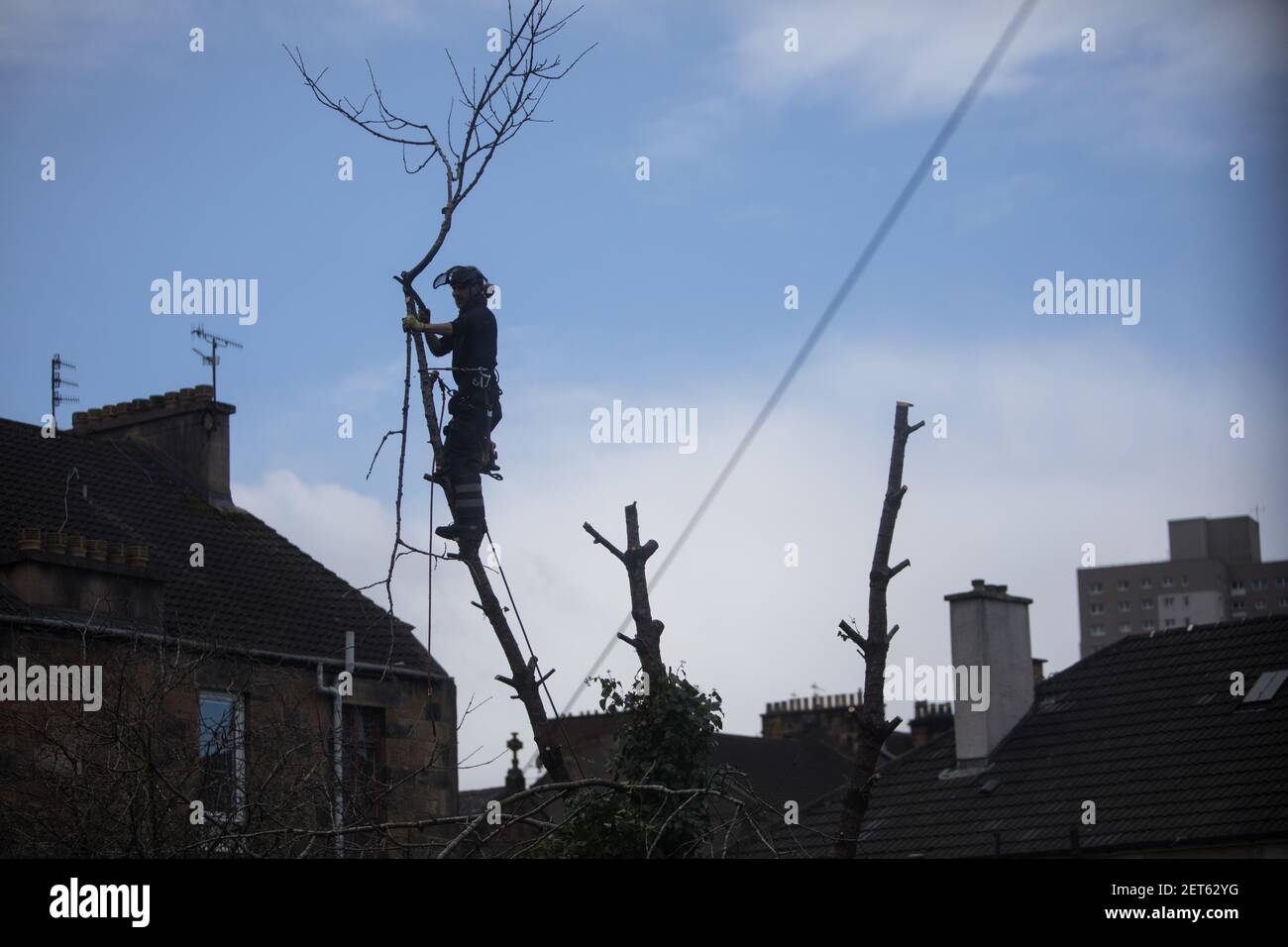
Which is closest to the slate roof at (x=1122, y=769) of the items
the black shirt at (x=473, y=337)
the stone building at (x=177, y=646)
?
the stone building at (x=177, y=646)

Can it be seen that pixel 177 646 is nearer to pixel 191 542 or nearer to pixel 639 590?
pixel 639 590

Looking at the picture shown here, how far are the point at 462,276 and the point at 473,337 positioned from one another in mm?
362

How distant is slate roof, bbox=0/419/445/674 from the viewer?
69.9 feet

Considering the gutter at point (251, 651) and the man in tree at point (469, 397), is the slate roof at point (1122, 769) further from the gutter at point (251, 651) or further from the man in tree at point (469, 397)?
the man in tree at point (469, 397)

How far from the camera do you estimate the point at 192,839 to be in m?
11.2

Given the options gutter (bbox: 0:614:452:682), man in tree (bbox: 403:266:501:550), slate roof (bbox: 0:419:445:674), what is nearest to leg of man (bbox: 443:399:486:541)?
man in tree (bbox: 403:266:501:550)

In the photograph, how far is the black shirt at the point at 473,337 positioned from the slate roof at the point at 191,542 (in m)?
10.2

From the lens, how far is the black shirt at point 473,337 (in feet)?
34.6

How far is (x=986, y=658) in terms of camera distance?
79.9 ft

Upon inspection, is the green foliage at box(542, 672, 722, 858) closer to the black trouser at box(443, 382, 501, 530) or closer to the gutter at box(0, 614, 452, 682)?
the black trouser at box(443, 382, 501, 530)

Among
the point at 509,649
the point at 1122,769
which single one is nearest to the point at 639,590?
the point at 509,649

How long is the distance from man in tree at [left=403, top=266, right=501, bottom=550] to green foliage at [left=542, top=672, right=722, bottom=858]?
1.51 meters
